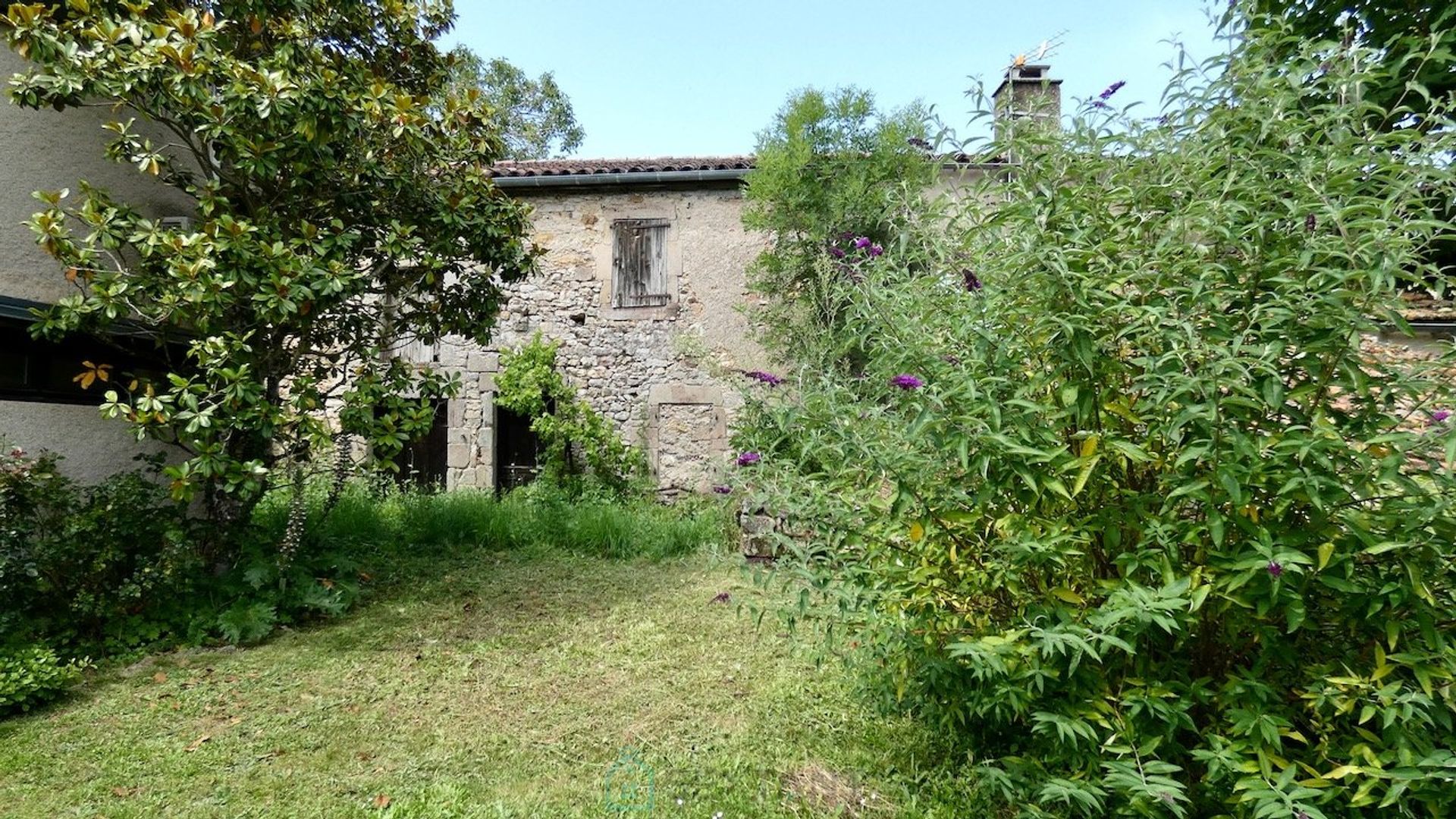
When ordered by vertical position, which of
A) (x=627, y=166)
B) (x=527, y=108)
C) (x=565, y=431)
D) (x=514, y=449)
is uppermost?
(x=527, y=108)

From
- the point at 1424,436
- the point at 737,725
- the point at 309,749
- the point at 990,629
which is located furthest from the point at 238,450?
the point at 1424,436

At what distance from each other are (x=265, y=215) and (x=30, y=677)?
3089 mm

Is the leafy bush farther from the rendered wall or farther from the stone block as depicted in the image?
the stone block

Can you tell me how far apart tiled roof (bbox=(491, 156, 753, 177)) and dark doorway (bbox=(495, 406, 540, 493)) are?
3.31m

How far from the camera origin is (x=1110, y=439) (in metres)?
2.25

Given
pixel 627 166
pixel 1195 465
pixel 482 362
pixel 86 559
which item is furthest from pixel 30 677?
pixel 627 166

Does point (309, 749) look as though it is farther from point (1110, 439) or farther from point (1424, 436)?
point (1424, 436)

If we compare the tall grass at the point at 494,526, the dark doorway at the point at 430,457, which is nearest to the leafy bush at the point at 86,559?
the tall grass at the point at 494,526

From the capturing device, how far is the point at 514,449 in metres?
10.9

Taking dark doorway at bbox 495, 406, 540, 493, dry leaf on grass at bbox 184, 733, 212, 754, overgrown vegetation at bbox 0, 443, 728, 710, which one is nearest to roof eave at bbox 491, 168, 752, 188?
dark doorway at bbox 495, 406, 540, 493

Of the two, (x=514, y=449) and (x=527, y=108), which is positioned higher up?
(x=527, y=108)

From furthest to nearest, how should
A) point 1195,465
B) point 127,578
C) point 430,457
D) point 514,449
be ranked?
1. point 430,457
2. point 514,449
3. point 127,578
4. point 1195,465

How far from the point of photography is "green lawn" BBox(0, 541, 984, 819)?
9.98 feet

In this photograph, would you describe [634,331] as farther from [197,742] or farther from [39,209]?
[197,742]
